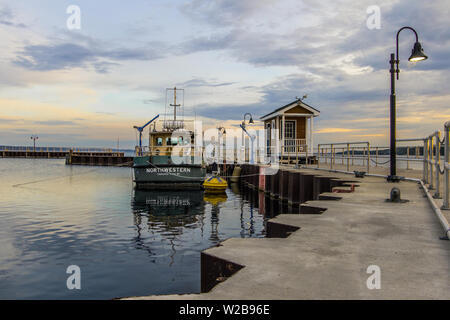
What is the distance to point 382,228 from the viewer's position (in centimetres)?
553

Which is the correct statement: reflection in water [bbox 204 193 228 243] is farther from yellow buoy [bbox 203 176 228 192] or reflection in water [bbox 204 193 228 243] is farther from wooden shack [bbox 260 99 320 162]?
wooden shack [bbox 260 99 320 162]

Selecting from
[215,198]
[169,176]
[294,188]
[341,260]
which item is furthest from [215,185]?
[341,260]

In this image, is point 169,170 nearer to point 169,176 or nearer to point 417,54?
point 169,176

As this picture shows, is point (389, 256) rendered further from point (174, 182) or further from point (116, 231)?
point (174, 182)

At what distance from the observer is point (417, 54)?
10375mm

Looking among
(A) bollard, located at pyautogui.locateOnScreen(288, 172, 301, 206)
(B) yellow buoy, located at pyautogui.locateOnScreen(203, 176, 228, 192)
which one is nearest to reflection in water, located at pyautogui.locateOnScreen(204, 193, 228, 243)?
(B) yellow buoy, located at pyautogui.locateOnScreen(203, 176, 228, 192)

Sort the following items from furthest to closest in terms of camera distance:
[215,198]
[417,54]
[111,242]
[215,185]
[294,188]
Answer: [215,185] < [215,198] < [294,188] < [111,242] < [417,54]

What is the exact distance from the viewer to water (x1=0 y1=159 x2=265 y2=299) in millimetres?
7203

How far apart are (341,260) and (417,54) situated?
Result: 900cm

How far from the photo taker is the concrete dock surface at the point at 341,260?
2.98 m

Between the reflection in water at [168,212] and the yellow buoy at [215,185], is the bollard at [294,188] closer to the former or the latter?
the reflection in water at [168,212]
